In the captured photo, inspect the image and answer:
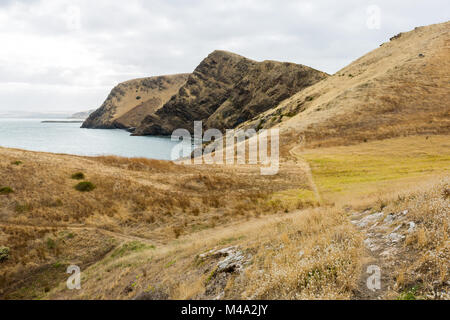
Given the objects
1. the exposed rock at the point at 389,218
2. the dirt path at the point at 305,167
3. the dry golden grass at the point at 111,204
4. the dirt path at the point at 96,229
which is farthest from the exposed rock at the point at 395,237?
the dirt path at the point at 96,229

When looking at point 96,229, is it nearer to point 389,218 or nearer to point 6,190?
point 6,190

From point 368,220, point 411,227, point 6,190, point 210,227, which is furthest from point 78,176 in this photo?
point 411,227

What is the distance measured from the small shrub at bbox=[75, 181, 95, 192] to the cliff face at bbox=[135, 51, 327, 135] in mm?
126045

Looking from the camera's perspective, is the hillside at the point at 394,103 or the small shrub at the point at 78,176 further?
the hillside at the point at 394,103

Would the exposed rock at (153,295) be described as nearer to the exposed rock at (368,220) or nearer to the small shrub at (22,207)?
the exposed rock at (368,220)

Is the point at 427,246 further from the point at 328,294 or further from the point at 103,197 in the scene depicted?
the point at 103,197

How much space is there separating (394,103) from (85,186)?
59435 mm

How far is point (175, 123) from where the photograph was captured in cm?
18238

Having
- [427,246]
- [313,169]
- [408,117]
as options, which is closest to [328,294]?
[427,246]

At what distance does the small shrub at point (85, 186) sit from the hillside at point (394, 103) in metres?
40.2

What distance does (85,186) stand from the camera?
72.8ft

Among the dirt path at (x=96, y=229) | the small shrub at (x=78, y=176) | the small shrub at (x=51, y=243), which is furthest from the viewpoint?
the small shrub at (x=78, y=176)

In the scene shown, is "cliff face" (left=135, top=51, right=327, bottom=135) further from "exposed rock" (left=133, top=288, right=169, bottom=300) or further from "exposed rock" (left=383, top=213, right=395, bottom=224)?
"exposed rock" (left=133, top=288, right=169, bottom=300)

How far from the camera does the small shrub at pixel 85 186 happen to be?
862 inches
